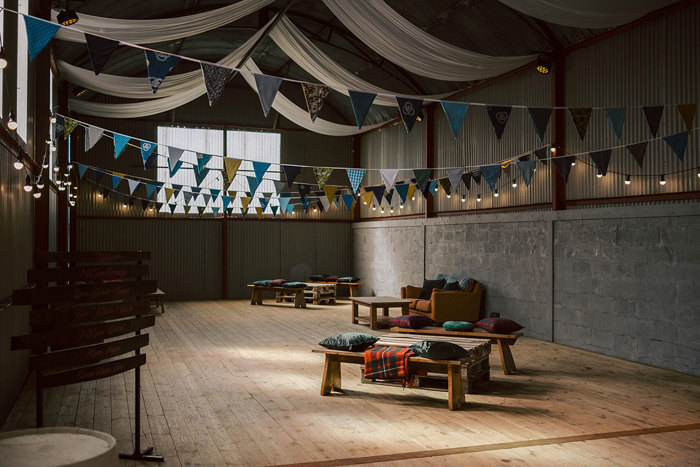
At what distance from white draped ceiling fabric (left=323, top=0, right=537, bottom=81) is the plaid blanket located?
344 centimetres

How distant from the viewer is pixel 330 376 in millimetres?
5441

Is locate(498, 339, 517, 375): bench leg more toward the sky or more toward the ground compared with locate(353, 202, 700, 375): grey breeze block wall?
more toward the ground

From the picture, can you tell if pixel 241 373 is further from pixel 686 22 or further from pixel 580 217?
pixel 686 22

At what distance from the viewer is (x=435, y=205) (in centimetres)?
1234

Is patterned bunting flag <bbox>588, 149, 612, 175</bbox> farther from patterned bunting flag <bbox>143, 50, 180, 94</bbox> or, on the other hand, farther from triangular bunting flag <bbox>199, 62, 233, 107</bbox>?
patterned bunting flag <bbox>143, 50, 180, 94</bbox>

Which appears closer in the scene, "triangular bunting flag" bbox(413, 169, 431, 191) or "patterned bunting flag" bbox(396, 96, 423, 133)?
"patterned bunting flag" bbox(396, 96, 423, 133)

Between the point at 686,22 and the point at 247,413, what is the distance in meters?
6.36

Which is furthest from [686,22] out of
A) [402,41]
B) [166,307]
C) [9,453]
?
[166,307]

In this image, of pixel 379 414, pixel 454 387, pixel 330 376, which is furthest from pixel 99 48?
pixel 454 387

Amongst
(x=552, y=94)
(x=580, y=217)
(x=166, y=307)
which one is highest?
(x=552, y=94)

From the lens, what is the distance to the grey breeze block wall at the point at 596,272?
22.0 feet

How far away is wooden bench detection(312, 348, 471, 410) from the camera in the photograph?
4.94 m

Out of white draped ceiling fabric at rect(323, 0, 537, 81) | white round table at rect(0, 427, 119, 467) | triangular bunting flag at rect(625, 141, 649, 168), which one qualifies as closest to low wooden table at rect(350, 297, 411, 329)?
white draped ceiling fabric at rect(323, 0, 537, 81)

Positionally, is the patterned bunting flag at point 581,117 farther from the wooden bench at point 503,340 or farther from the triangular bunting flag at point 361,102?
the wooden bench at point 503,340
